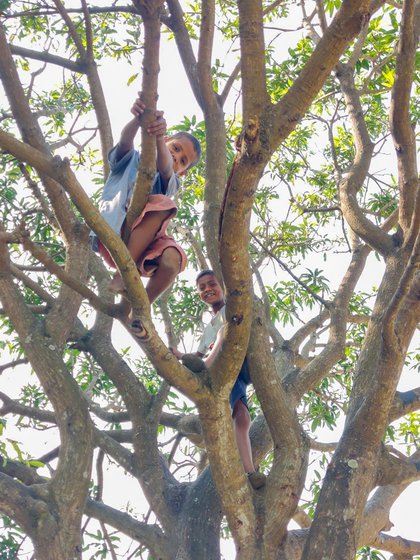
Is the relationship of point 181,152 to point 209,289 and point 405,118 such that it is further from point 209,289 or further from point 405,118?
point 405,118

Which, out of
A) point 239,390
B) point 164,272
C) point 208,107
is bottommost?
point 239,390

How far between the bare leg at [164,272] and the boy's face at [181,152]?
0.66m

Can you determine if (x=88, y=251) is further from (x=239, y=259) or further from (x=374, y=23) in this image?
(x=374, y=23)

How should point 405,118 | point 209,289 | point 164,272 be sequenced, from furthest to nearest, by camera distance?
point 209,289, point 405,118, point 164,272

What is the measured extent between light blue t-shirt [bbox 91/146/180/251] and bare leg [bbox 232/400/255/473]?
4.48 feet

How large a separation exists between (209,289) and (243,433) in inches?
44.8

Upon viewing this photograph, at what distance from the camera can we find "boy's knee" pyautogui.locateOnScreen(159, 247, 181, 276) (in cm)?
447

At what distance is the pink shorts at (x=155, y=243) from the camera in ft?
14.2

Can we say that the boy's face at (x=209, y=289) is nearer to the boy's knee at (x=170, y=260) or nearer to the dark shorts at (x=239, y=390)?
the dark shorts at (x=239, y=390)

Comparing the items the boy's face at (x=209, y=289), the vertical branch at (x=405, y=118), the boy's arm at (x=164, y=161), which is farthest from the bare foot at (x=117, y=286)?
the vertical branch at (x=405, y=118)

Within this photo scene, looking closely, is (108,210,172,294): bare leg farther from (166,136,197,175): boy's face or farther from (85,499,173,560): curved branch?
(85,499,173,560): curved branch

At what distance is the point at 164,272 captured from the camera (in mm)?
4504

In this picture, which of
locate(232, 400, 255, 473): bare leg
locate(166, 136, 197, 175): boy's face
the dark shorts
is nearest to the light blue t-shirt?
locate(166, 136, 197, 175): boy's face

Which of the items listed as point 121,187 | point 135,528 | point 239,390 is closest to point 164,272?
point 121,187
